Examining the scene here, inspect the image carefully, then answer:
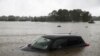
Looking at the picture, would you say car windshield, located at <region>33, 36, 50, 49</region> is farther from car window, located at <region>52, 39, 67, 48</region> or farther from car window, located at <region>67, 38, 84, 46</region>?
car window, located at <region>67, 38, 84, 46</region>

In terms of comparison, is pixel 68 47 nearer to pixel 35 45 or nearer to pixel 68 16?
pixel 35 45

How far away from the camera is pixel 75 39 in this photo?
47.1 ft

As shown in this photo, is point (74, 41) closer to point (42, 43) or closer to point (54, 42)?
point (54, 42)

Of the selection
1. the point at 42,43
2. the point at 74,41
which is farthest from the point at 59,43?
the point at 74,41

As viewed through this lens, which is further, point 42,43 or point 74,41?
point 74,41

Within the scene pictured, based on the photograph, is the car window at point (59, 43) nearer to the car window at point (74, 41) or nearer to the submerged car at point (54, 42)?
the submerged car at point (54, 42)

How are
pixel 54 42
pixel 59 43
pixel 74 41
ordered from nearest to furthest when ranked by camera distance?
pixel 54 42
pixel 59 43
pixel 74 41

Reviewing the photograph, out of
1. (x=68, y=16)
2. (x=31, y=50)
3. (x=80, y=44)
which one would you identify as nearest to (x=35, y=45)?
(x=31, y=50)

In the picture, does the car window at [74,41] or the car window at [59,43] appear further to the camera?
the car window at [74,41]

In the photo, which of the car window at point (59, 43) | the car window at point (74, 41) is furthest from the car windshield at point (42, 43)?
the car window at point (74, 41)

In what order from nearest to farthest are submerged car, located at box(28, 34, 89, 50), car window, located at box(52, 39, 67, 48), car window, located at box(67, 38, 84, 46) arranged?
submerged car, located at box(28, 34, 89, 50)
car window, located at box(52, 39, 67, 48)
car window, located at box(67, 38, 84, 46)

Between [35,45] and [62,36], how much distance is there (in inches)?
72.7

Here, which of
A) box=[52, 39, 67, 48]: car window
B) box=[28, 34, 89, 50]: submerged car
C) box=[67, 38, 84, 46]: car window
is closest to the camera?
box=[28, 34, 89, 50]: submerged car

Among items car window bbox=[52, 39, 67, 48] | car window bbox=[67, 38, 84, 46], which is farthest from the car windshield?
car window bbox=[67, 38, 84, 46]
